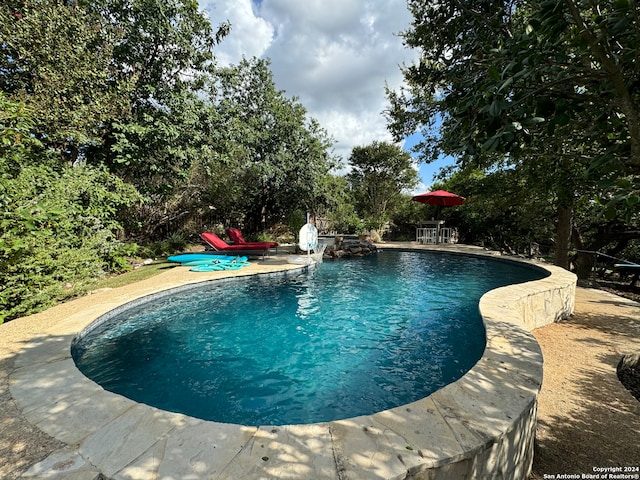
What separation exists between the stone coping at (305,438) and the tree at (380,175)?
27659 mm

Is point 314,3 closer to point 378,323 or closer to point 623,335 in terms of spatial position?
point 378,323

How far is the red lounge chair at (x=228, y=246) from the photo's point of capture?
41.7 feet

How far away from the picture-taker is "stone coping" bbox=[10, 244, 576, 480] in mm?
1865

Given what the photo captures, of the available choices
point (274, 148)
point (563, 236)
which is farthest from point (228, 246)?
point (563, 236)

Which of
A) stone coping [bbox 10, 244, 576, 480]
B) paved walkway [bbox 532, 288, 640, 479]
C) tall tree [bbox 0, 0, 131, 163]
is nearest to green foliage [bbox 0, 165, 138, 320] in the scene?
tall tree [bbox 0, 0, 131, 163]

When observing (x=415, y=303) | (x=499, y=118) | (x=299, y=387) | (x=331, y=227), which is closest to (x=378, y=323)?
(x=415, y=303)

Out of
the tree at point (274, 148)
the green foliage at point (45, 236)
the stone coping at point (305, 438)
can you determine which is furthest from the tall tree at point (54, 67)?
the stone coping at point (305, 438)

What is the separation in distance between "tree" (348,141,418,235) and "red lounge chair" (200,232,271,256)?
59.5ft

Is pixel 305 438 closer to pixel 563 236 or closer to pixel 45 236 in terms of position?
pixel 45 236

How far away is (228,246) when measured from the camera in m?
13.0

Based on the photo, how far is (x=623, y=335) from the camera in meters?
4.89

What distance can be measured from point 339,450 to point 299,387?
2.08 m

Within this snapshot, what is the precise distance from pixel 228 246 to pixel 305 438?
1170cm

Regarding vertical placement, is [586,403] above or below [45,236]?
below
